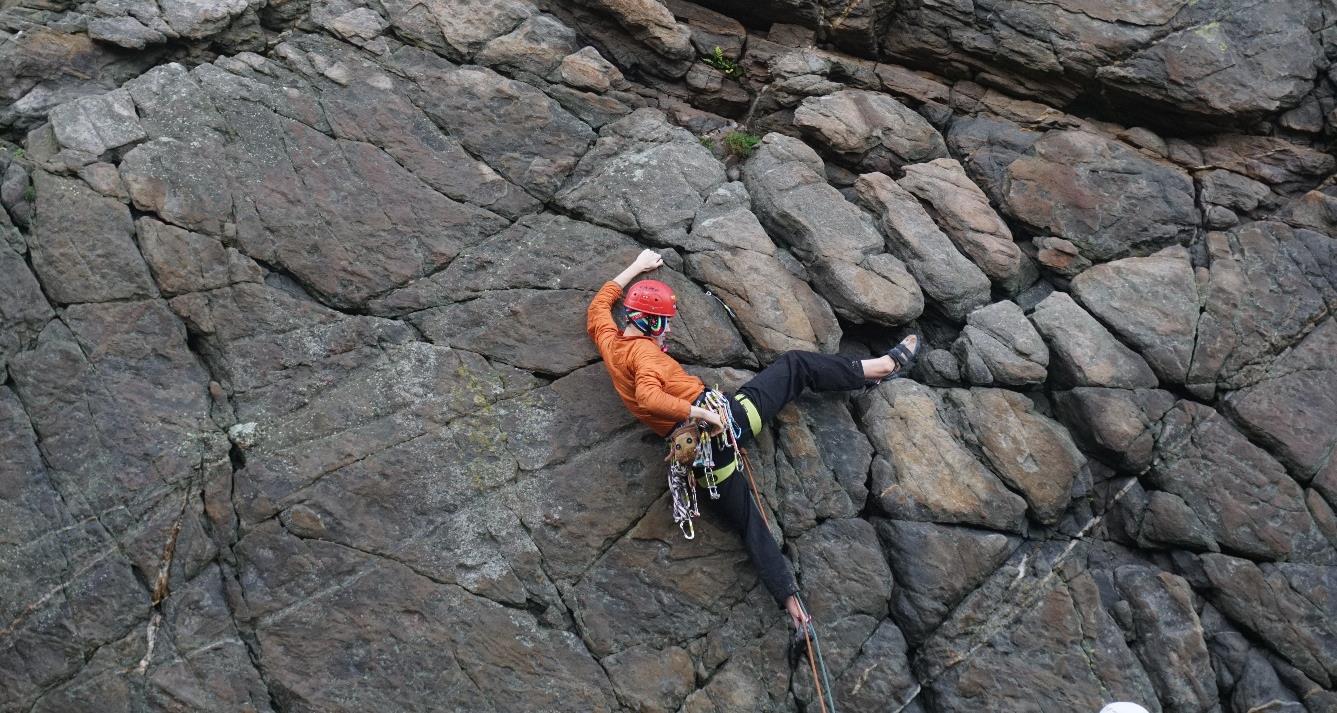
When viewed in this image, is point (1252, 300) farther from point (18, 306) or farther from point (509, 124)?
point (18, 306)

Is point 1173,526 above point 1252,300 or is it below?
below

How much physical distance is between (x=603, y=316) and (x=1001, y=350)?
3.63 metres

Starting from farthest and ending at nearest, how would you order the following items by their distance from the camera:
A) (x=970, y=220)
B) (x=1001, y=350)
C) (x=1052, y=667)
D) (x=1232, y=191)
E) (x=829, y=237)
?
1. (x=1232, y=191)
2. (x=970, y=220)
3. (x=829, y=237)
4. (x=1001, y=350)
5. (x=1052, y=667)

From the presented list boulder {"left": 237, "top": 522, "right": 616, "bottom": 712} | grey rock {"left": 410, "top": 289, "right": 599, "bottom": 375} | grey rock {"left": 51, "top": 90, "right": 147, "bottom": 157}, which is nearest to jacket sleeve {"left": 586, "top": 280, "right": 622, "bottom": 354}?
grey rock {"left": 410, "top": 289, "right": 599, "bottom": 375}

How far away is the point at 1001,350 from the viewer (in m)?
8.46

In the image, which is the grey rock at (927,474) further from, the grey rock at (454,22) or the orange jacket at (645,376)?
the grey rock at (454,22)

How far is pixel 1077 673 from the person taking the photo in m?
7.53

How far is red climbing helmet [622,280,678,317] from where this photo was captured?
7523mm

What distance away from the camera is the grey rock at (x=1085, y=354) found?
8.45 metres

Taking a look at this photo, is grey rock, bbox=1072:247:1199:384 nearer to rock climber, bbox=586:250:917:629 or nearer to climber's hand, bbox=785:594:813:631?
rock climber, bbox=586:250:917:629

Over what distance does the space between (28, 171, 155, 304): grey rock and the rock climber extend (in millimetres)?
3926

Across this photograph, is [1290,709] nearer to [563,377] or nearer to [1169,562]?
[1169,562]

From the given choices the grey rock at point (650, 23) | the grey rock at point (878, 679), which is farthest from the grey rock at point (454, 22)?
the grey rock at point (878, 679)

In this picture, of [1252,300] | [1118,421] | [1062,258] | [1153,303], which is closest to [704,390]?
[1118,421]
